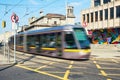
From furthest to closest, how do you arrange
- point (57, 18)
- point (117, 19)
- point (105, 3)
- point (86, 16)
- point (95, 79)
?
point (57, 18) < point (86, 16) < point (105, 3) < point (117, 19) < point (95, 79)

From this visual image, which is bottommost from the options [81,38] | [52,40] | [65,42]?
[65,42]

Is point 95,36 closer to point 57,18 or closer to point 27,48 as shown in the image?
point 27,48

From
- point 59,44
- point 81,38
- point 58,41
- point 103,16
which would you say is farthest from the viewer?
point 103,16

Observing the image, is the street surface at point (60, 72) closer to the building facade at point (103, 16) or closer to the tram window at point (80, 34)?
the tram window at point (80, 34)

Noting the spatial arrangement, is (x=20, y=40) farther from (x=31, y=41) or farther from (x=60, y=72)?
(x=60, y=72)

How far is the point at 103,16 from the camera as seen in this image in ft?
192

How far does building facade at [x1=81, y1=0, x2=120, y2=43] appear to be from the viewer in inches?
2125

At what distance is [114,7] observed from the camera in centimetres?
5422

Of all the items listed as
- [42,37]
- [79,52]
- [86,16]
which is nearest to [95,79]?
[79,52]

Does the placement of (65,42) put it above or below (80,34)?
below

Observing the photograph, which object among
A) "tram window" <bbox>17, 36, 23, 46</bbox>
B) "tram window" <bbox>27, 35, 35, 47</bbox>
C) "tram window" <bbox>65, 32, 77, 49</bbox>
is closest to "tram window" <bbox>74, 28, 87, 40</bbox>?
"tram window" <bbox>65, 32, 77, 49</bbox>

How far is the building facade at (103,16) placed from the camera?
2125 inches

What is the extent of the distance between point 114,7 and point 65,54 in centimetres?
Answer: 3336

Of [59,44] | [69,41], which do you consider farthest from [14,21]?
[59,44]
